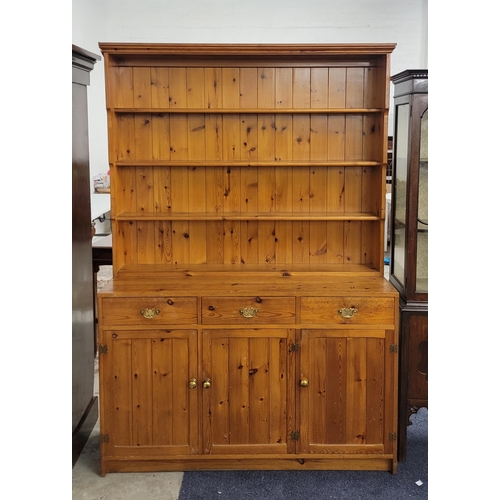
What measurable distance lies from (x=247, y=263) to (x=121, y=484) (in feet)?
4.20

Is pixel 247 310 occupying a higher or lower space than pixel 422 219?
lower

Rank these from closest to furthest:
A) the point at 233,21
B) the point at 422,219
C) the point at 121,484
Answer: the point at 121,484
the point at 422,219
the point at 233,21

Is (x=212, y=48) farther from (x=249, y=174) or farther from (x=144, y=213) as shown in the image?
(x=144, y=213)

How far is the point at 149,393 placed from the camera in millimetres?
2824

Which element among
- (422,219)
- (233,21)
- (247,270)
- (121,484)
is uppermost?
(233,21)

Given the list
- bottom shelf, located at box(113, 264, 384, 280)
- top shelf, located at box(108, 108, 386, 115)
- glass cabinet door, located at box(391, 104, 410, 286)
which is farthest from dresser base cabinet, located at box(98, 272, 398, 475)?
top shelf, located at box(108, 108, 386, 115)

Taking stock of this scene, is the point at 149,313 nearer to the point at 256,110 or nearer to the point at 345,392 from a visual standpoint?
the point at 345,392

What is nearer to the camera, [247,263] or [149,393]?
[149,393]

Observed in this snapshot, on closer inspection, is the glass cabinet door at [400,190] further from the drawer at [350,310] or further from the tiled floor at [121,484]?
the tiled floor at [121,484]

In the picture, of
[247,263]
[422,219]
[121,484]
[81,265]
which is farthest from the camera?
[247,263]

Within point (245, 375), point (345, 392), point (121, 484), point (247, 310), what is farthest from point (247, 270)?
point (121, 484)

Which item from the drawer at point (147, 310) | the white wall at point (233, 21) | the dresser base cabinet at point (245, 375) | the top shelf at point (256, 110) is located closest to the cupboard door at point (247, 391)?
the dresser base cabinet at point (245, 375)

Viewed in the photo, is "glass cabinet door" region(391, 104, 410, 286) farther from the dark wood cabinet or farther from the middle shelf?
the dark wood cabinet

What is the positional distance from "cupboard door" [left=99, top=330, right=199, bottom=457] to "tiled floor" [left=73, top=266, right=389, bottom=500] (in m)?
0.10
